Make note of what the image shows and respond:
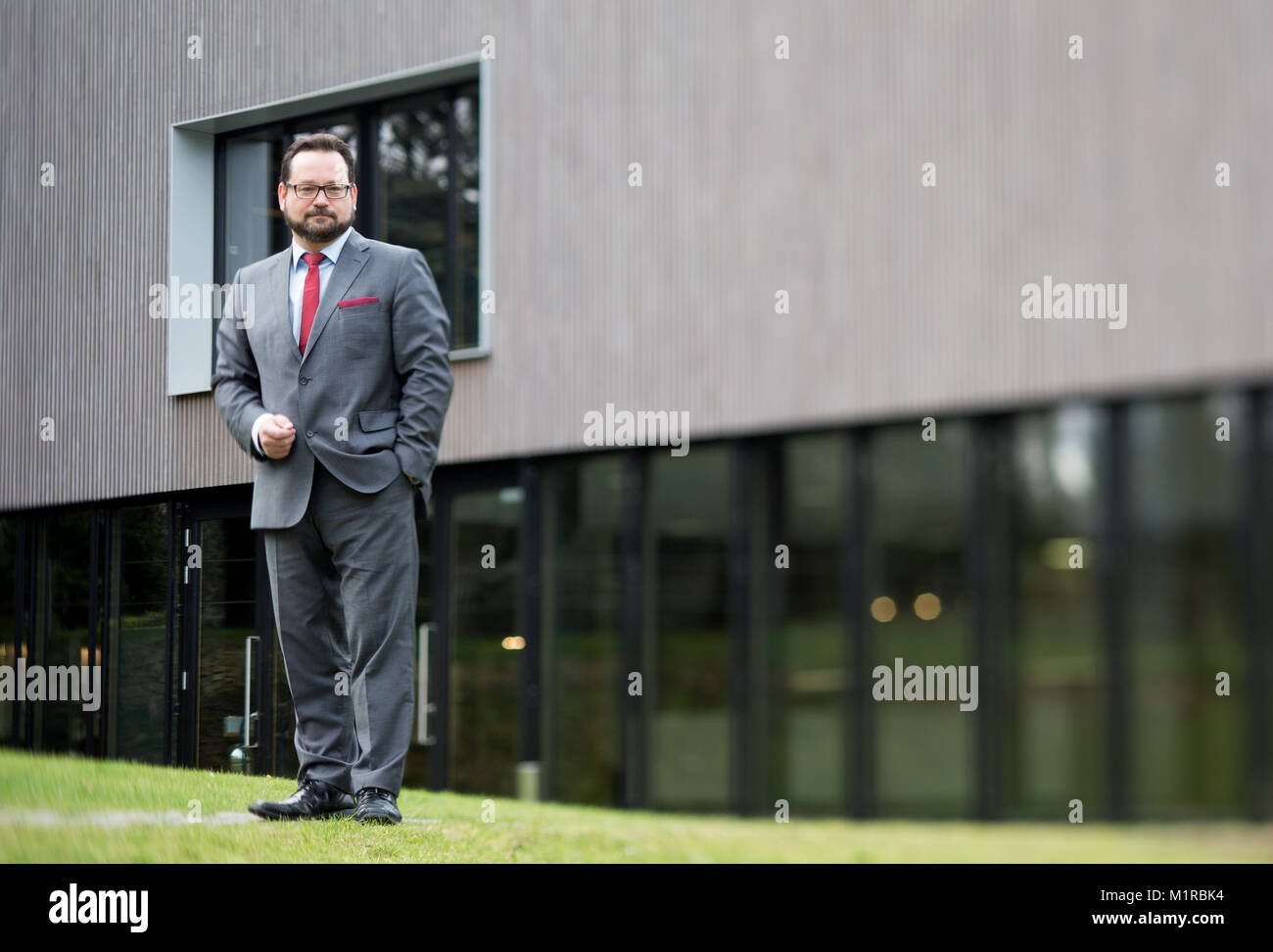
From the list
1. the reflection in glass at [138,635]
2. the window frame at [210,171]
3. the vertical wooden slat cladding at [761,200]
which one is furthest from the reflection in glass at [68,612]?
the window frame at [210,171]

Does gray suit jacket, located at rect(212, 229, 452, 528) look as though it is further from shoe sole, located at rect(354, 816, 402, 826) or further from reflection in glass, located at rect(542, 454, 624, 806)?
reflection in glass, located at rect(542, 454, 624, 806)

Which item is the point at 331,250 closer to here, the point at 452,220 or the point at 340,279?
the point at 340,279

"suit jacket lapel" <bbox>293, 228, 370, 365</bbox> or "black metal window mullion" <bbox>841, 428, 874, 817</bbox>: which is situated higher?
"suit jacket lapel" <bbox>293, 228, 370, 365</bbox>

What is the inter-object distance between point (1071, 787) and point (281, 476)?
6.21 m

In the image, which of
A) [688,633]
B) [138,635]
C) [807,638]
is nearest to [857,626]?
[807,638]

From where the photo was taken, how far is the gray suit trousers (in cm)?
486

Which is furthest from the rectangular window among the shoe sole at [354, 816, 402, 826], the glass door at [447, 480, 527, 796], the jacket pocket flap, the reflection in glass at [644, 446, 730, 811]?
the shoe sole at [354, 816, 402, 826]

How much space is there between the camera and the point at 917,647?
9977mm

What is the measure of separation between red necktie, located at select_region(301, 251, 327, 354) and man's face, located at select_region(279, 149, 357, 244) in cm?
6

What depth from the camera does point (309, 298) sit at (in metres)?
5.08

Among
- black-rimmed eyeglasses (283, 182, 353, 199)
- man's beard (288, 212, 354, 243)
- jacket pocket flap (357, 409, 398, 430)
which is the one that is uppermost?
black-rimmed eyeglasses (283, 182, 353, 199)

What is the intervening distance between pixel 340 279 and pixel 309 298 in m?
0.13
